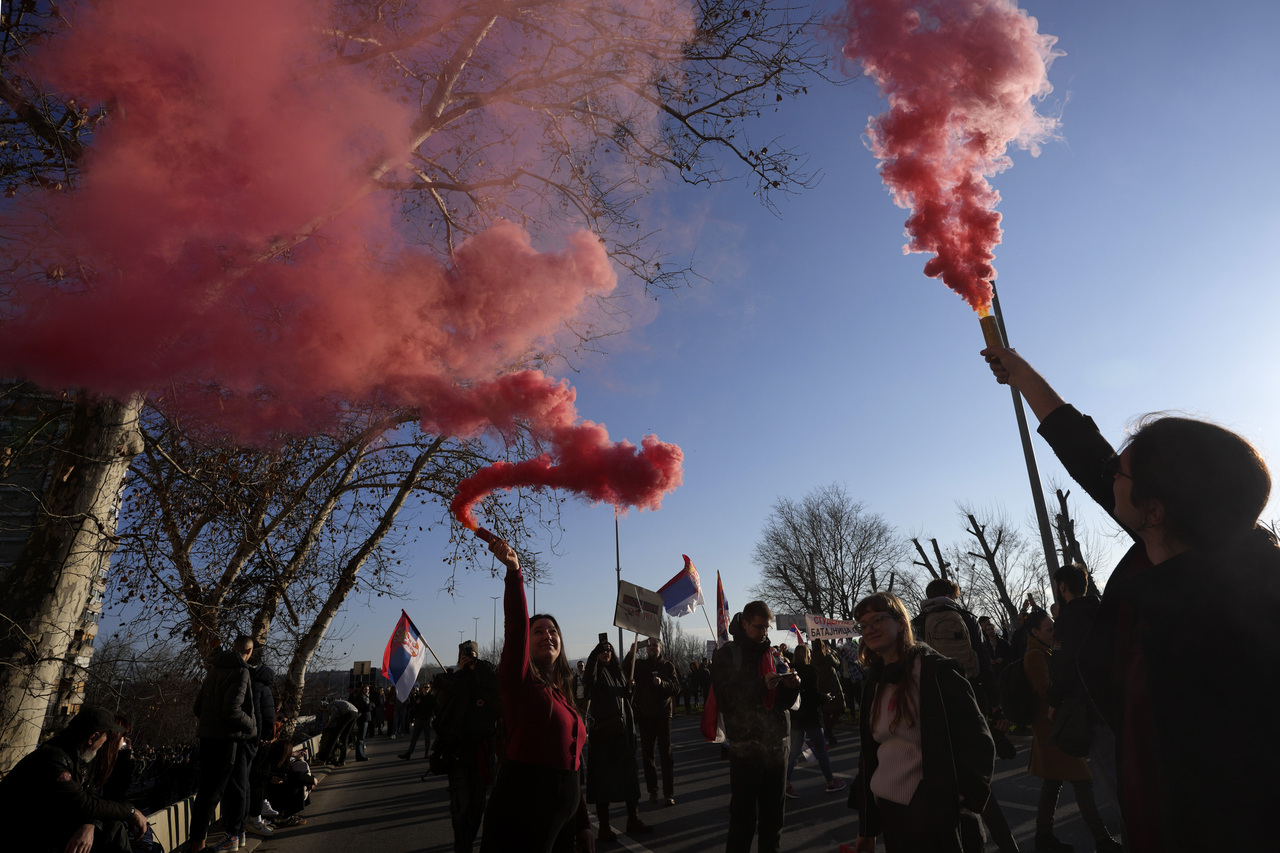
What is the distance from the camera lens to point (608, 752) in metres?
6.45

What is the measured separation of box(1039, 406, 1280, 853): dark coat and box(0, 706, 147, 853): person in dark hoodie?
15.5 ft

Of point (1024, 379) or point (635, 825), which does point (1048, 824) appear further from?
point (1024, 379)

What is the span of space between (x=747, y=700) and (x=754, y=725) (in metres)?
0.23

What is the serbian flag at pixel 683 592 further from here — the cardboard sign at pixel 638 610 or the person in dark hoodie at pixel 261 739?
the person in dark hoodie at pixel 261 739

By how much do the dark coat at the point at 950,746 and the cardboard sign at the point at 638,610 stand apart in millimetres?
5147

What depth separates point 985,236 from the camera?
4129 mm

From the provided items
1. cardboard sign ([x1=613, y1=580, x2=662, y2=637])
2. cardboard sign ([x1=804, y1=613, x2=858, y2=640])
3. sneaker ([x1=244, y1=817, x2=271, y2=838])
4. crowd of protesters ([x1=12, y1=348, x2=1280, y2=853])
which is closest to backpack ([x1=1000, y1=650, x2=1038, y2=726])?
crowd of protesters ([x1=12, y1=348, x2=1280, y2=853])

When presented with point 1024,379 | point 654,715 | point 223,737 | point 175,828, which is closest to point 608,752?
point 654,715

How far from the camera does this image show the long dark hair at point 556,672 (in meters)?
3.57

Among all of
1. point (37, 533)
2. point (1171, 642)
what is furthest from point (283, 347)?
point (1171, 642)

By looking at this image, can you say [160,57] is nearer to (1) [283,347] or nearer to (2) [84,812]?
(1) [283,347]

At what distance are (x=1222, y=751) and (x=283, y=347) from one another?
6.18m

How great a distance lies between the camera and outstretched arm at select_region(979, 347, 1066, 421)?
7.65 ft

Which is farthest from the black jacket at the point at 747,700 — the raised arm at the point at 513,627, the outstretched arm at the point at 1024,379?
the outstretched arm at the point at 1024,379
